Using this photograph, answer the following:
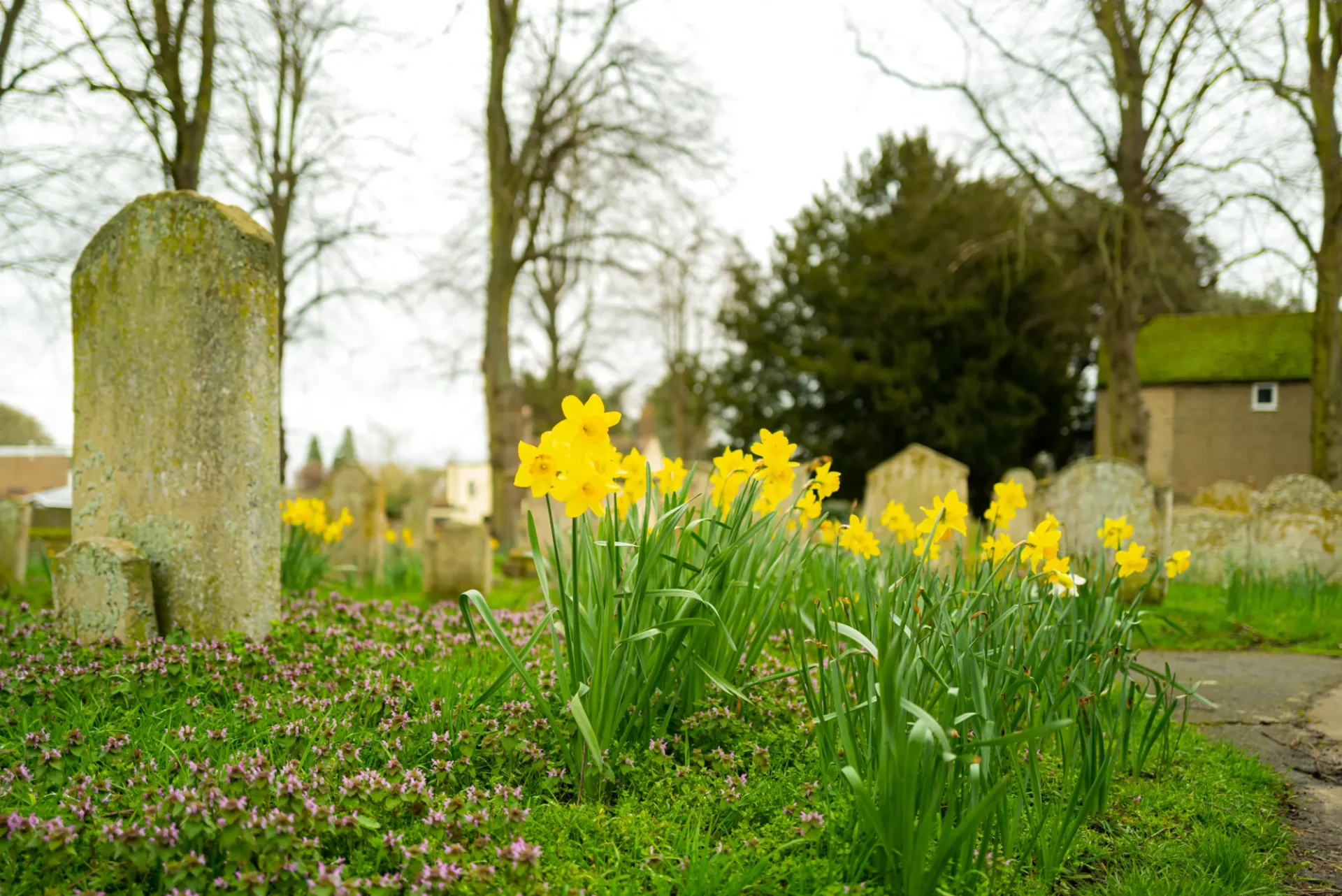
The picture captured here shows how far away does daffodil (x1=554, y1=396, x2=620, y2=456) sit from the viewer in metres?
2.62

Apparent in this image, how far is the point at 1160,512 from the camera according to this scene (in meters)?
9.02

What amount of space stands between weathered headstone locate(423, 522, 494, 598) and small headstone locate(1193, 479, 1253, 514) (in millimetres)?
9327

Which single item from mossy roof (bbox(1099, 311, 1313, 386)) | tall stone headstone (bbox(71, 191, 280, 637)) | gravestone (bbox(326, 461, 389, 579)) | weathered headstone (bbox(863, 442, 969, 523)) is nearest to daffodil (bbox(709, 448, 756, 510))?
tall stone headstone (bbox(71, 191, 280, 637))

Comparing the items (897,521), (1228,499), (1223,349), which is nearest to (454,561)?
(897,521)

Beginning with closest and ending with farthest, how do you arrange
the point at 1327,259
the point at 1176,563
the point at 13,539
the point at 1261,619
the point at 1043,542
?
the point at 1043,542
the point at 1176,563
the point at 1261,619
the point at 13,539
the point at 1327,259

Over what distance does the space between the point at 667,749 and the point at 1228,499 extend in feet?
43.8

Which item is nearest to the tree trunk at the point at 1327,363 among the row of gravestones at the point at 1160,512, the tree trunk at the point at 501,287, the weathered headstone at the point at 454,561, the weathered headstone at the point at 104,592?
the row of gravestones at the point at 1160,512

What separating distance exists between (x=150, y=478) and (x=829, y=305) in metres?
21.4

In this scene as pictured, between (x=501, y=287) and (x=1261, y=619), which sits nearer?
(x=1261, y=619)

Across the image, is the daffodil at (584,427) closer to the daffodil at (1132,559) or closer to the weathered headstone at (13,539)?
the daffodil at (1132,559)

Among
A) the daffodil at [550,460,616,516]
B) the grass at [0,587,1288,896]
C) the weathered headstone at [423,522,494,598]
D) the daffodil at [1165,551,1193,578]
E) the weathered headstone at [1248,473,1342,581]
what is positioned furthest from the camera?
the weathered headstone at [1248,473,1342,581]

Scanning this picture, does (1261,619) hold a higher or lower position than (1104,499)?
lower

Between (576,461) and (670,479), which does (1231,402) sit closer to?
(670,479)

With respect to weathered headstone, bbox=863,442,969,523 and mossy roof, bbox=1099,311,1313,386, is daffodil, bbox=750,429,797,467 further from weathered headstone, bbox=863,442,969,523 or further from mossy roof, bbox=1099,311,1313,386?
mossy roof, bbox=1099,311,1313,386
